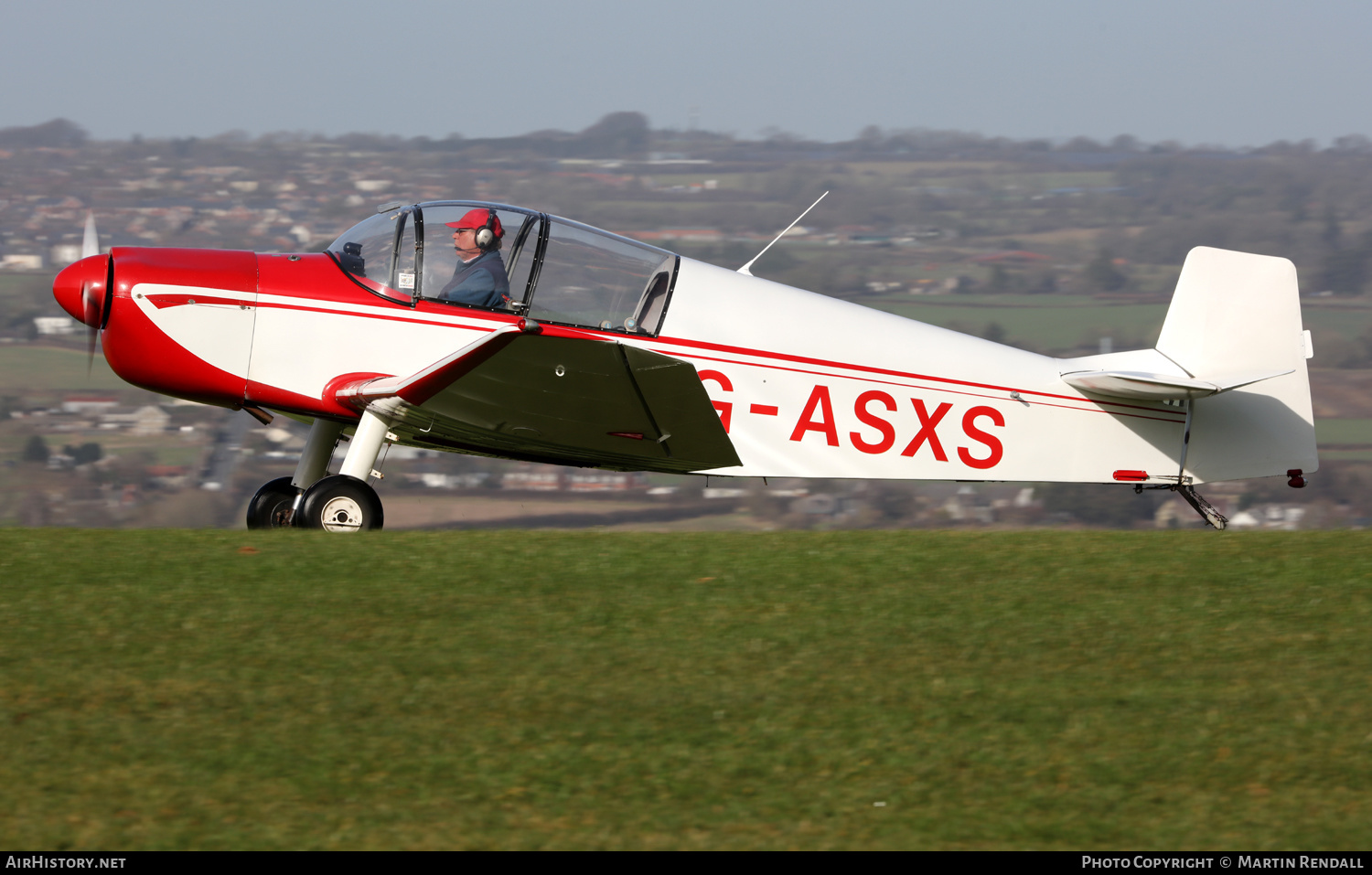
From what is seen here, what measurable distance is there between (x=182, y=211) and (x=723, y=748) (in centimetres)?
3975

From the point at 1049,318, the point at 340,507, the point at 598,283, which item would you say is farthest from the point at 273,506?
the point at 1049,318

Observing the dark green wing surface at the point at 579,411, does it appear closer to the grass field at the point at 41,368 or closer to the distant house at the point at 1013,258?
the grass field at the point at 41,368

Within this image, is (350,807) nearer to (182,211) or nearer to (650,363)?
(650,363)

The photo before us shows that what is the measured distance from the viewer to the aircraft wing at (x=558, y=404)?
702cm

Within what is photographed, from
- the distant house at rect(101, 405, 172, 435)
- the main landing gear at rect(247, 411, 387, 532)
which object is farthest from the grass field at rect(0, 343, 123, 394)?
the main landing gear at rect(247, 411, 387, 532)

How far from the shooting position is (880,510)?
3189 centimetres

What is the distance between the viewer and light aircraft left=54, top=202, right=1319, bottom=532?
7.50 meters

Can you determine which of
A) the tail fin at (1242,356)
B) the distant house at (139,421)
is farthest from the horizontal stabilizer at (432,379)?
the distant house at (139,421)

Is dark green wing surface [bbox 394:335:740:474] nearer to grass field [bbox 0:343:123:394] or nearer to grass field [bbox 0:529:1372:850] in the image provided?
grass field [bbox 0:529:1372:850]

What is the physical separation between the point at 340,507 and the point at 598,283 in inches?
82.8

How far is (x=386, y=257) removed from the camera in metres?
7.83

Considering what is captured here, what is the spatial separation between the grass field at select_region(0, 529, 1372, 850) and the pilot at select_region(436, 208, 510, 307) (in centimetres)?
183

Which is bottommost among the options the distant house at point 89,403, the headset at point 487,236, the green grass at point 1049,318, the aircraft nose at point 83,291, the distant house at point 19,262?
→ the distant house at point 89,403
